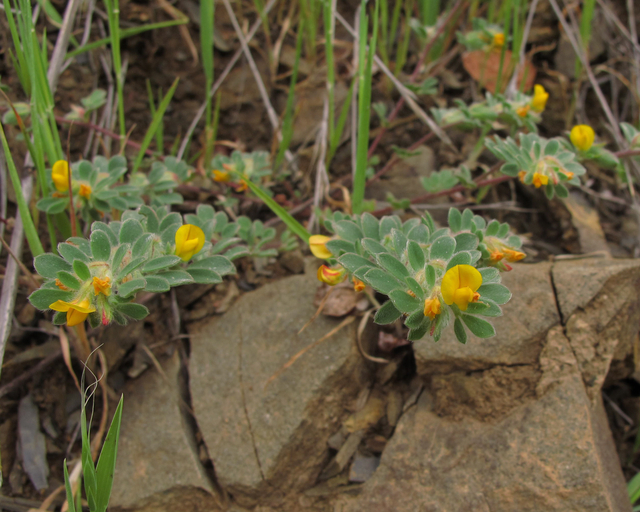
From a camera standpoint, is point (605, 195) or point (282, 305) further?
point (605, 195)

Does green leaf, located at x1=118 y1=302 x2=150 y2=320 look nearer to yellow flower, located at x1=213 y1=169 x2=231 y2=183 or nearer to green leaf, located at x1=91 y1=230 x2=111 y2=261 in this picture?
green leaf, located at x1=91 y1=230 x2=111 y2=261

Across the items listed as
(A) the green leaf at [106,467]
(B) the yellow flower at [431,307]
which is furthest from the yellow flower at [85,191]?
(B) the yellow flower at [431,307]

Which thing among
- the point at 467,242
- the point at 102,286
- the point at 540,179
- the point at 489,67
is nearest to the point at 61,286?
the point at 102,286

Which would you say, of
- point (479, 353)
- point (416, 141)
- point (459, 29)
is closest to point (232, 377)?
point (479, 353)

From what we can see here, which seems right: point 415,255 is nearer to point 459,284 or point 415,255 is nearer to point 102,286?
point 459,284

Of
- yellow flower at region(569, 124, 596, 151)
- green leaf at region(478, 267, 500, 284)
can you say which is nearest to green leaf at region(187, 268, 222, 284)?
green leaf at region(478, 267, 500, 284)

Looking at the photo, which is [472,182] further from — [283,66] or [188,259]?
[283,66]

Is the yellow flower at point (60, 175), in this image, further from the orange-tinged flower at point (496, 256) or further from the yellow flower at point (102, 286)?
the orange-tinged flower at point (496, 256)
